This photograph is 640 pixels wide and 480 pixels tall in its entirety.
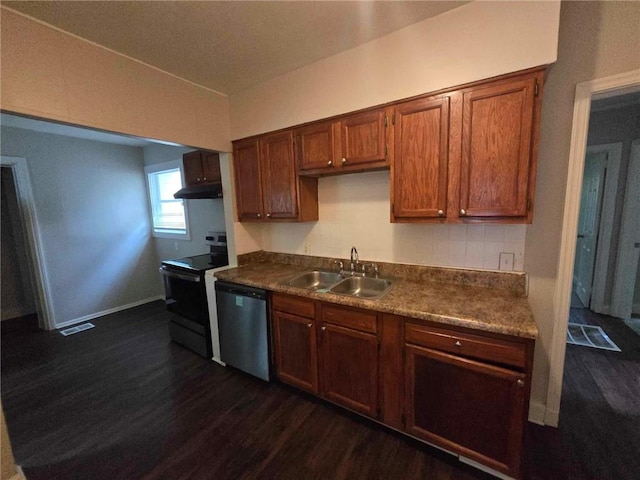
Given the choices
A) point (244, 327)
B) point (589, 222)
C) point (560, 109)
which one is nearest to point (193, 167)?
point (244, 327)

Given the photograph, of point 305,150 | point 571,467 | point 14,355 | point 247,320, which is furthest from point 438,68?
point 14,355

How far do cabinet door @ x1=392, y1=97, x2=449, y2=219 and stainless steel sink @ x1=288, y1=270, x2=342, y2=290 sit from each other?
2.93 feet

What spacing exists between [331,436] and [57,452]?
1.82 metres

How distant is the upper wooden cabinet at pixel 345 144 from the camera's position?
1840 mm

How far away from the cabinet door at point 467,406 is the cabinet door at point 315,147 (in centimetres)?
147

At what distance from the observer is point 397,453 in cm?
163

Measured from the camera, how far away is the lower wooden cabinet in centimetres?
134

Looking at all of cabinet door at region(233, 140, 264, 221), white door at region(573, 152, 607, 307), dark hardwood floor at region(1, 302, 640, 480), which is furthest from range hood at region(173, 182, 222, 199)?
white door at region(573, 152, 607, 307)

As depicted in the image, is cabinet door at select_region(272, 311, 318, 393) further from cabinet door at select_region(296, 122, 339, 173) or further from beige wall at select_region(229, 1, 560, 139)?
beige wall at select_region(229, 1, 560, 139)

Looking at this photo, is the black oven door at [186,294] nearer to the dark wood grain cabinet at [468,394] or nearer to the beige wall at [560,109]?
the dark wood grain cabinet at [468,394]

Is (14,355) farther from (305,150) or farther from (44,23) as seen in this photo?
(305,150)

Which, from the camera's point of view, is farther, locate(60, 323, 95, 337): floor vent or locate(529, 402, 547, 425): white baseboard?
locate(60, 323, 95, 337): floor vent

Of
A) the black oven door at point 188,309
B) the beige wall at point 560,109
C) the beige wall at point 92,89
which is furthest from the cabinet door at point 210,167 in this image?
the beige wall at point 560,109

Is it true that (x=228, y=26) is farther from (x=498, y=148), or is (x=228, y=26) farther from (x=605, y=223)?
(x=605, y=223)
